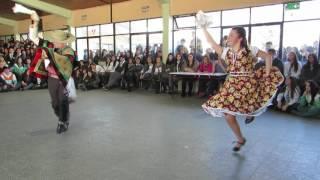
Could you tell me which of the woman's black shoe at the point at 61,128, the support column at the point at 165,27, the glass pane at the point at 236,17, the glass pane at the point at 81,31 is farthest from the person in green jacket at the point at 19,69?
the glass pane at the point at 236,17

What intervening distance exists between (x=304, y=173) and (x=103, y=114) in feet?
12.4

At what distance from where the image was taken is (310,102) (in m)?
5.80

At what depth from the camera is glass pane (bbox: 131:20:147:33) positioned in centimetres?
1143

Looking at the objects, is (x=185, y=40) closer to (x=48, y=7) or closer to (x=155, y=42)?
(x=155, y=42)

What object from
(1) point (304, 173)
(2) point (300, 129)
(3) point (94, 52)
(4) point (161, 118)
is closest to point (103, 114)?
(4) point (161, 118)

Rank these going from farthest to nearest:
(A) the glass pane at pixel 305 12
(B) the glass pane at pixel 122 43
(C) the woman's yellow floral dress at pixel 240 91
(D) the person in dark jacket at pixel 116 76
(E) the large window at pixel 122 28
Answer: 1. (B) the glass pane at pixel 122 43
2. (E) the large window at pixel 122 28
3. (D) the person in dark jacket at pixel 116 76
4. (A) the glass pane at pixel 305 12
5. (C) the woman's yellow floral dress at pixel 240 91

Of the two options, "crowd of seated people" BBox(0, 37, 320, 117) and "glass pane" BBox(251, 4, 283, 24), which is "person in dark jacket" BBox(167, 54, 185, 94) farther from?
"glass pane" BBox(251, 4, 283, 24)

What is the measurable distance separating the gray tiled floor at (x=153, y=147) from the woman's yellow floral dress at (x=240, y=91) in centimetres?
51

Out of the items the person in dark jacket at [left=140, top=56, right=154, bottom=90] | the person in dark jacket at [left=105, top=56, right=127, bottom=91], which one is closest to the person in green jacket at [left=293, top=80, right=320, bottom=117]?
the person in dark jacket at [left=140, top=56, right=154, bottom=90]

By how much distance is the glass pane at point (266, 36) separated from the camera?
27.1ft

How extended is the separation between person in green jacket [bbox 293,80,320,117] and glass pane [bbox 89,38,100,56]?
943 centimetres

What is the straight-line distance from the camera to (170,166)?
303cm

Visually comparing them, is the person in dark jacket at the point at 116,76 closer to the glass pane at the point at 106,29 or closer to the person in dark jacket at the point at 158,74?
the person in dark jacket at the point at 158,74

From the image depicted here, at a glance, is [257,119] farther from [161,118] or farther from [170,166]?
[170,166]
